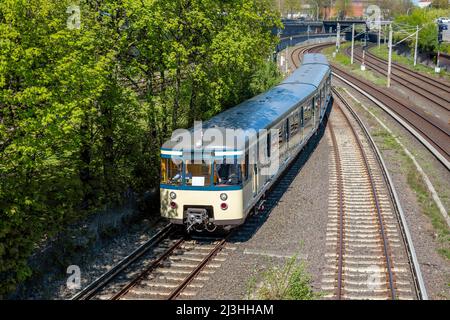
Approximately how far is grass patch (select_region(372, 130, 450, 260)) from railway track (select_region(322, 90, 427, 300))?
2.95ft

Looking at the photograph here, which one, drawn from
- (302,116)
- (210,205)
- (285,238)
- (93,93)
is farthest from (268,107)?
(93,93)

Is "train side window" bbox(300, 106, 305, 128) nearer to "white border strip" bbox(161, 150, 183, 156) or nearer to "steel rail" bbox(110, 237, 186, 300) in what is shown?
"steel rail" bbox(110, 237, 186, 300)

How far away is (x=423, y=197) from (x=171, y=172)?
9049mm

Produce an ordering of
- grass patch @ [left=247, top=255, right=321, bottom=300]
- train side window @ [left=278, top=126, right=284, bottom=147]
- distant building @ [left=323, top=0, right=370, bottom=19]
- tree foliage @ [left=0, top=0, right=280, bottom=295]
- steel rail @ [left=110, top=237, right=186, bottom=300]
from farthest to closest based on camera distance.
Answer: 1. distant building @ [left=323, top=0, right=370, bottom=19]
2. train side window @ [left=278, top=126, right=284, bottom=147]
3. steel rail @ [left=110, top=237, right=186, bottom=300]
4. tree foliage @ [left=0, top=0, right=280, bottom=295]
5. grass patch @ [left=247, top=255, right=321, bottom=300]

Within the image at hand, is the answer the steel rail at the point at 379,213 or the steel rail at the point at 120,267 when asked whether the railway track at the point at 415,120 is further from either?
the steel rail at the point at 120,267

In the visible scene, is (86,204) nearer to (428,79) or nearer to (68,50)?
(68,50)

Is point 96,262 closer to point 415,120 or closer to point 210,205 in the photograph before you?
point 210,205

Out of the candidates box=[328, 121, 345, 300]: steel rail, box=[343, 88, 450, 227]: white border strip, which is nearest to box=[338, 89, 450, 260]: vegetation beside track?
box=[343, 88, 450, 227]: white border strip

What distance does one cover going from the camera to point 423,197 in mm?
17344

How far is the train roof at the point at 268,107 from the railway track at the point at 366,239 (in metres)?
3.31

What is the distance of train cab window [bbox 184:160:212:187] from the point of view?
1300cm
